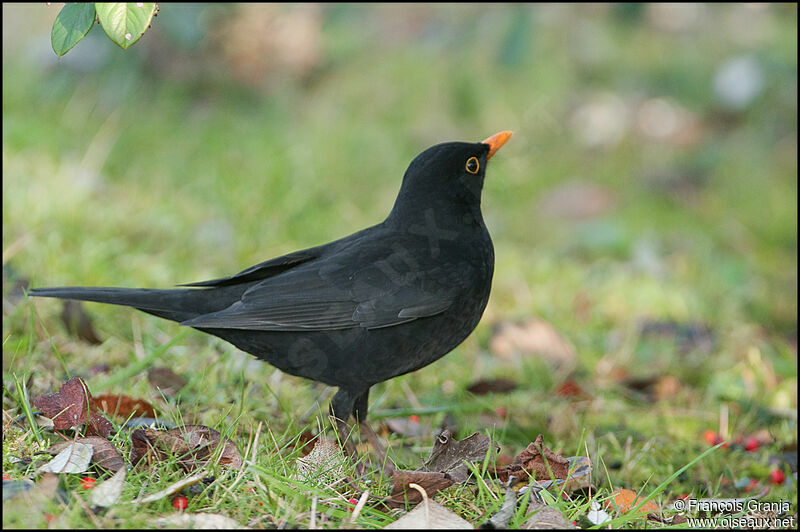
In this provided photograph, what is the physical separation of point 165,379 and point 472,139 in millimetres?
4145

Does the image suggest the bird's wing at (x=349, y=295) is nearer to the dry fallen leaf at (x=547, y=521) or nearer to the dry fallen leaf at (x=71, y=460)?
the dry fallen leaf at (x=71, y=460)

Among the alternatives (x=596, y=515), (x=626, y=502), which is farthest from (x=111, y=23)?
(x=626, y=502)

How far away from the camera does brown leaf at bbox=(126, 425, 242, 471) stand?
2293 mm

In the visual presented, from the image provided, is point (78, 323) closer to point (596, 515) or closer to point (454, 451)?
point (454, 451)

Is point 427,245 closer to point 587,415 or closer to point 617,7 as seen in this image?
point 587,415

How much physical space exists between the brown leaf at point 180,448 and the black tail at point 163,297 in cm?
61

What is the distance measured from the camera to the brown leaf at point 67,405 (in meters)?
2.42

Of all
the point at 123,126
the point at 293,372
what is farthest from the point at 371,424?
the point at 123,126

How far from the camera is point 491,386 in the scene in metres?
3.72

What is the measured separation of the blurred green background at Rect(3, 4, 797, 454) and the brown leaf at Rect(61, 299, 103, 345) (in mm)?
58

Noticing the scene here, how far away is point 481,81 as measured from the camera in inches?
301

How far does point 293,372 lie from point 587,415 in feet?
4.66

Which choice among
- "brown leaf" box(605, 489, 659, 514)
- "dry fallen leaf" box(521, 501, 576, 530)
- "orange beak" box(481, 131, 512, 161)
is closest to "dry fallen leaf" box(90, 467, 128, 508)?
"dry fallen leaf" box(521, 501, 576, 530)

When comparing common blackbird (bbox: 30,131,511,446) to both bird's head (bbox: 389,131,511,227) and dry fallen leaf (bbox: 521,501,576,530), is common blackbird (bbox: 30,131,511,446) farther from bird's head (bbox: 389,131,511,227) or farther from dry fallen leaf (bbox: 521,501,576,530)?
dry fallen leaf (bbox: 521,501,576,530)
